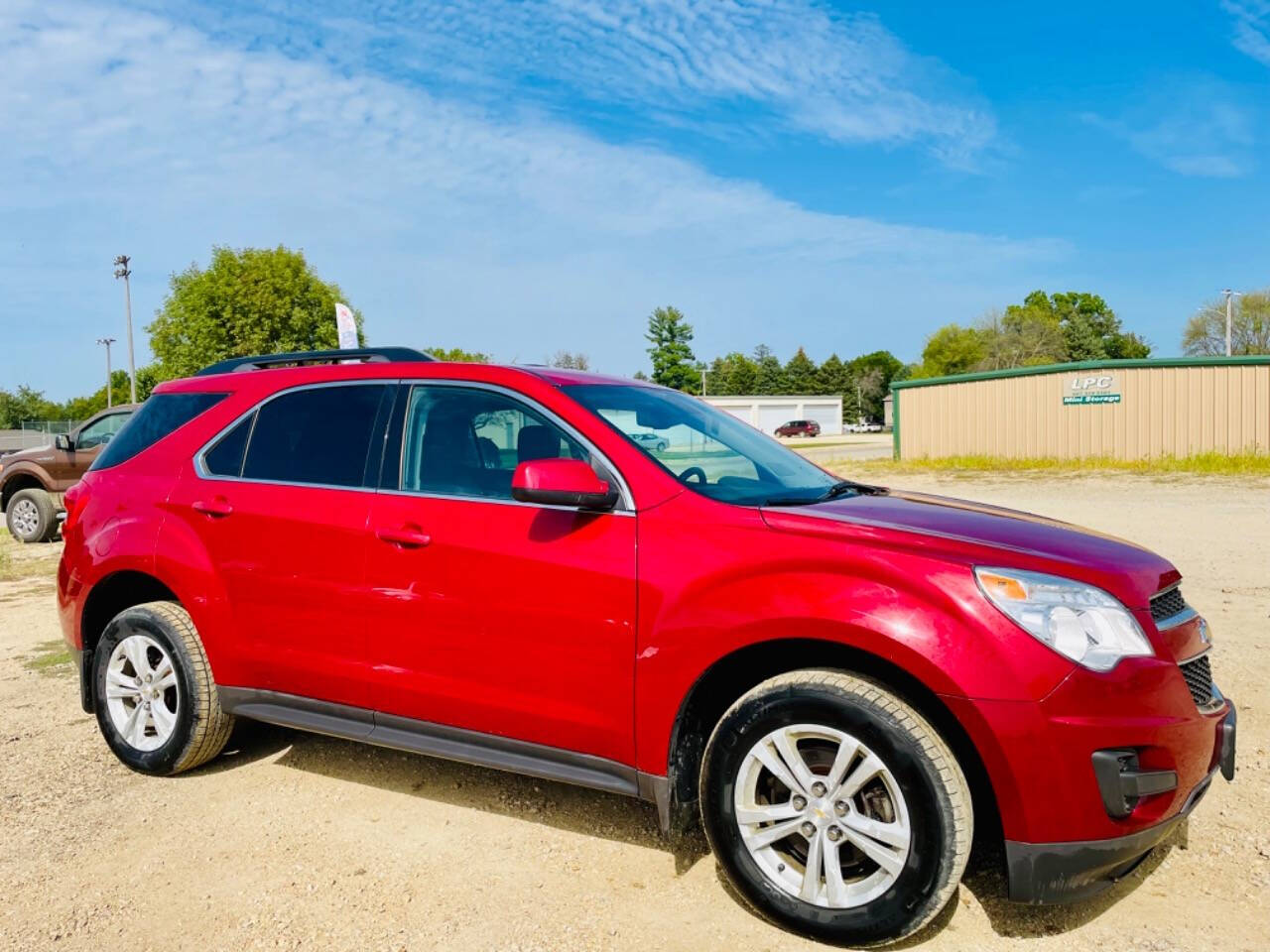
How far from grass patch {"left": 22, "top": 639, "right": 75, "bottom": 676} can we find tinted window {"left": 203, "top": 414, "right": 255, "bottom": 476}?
2.84 metres

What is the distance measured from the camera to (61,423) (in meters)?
52.8

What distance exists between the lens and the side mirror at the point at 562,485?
3117 mm

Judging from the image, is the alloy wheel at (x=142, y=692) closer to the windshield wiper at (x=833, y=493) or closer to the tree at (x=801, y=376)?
the windshield wiper at (x=833, y=493)

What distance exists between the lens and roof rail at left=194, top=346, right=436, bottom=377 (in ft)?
13.8

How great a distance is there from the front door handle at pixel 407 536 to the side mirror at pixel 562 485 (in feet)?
1.68

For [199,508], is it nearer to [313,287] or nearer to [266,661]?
[266,661]

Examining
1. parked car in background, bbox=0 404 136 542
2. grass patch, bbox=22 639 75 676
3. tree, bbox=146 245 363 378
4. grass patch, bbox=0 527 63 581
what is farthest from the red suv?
tree, bbox=146 245 363 378

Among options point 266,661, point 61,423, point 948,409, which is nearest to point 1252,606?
point 266,661

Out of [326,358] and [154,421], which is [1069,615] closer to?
[326,358]

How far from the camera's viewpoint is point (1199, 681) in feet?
9.40

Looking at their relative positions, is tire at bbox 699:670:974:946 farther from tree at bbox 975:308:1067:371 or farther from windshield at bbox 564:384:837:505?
tree at bbox 975:308:1067:371

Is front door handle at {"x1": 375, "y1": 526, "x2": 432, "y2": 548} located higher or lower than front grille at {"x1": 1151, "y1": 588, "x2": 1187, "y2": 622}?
higher

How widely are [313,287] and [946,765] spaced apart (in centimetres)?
4820

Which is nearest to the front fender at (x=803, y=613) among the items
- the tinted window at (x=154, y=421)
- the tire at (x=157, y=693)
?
the tire at (x=157, y=693)
